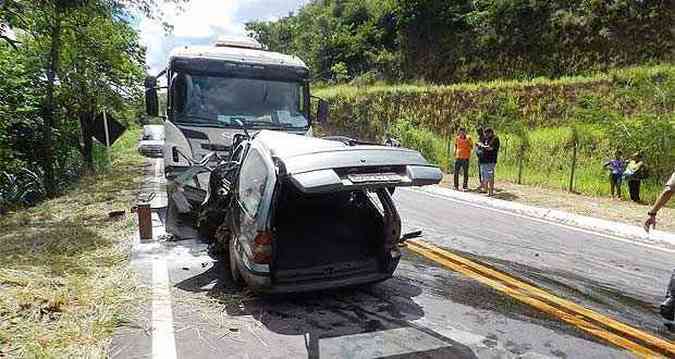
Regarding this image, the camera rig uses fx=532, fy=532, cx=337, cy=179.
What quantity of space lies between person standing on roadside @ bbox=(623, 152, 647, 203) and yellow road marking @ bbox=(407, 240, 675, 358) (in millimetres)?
7906

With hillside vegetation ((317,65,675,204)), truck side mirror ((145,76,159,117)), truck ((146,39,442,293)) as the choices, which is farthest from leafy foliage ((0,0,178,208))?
hillside vegetation ((317,65,675,204))

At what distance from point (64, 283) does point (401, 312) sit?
356 cm

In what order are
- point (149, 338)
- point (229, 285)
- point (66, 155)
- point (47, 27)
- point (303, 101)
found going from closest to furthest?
point (149, 338) < point (229, 285) < point (303, 101) < point (47, 27) < point (66, 155)

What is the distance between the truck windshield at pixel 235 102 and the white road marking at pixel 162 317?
3.26 metres

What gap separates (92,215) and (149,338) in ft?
21.1

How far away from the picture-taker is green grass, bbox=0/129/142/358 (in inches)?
166

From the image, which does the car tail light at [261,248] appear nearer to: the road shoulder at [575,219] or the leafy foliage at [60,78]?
the road shoulder at [575,219]

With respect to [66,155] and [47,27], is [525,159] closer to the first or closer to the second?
[47,27]

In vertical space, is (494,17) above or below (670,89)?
above

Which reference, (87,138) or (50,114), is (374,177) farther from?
(87,138)

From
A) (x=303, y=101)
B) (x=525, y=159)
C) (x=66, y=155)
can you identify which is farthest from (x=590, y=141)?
(x=66, y=155)

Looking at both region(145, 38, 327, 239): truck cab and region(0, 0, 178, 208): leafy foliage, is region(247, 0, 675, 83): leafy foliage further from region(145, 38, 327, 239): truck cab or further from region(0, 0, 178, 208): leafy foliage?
region(145, 38, 327, 239): truck cab

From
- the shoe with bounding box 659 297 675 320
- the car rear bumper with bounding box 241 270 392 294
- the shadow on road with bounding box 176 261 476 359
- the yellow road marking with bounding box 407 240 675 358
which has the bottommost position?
the shadow on road with bounding box 176 261 476 359

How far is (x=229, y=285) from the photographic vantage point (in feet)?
19.0
